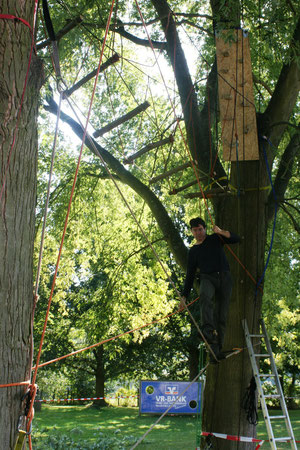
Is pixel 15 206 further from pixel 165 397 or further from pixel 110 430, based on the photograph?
pixel 110 430

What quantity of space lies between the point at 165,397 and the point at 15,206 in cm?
1247

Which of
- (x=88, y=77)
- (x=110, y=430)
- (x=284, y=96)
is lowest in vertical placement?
(x=110, y=430)

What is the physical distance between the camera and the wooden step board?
22.1 ft

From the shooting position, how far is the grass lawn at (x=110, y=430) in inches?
378

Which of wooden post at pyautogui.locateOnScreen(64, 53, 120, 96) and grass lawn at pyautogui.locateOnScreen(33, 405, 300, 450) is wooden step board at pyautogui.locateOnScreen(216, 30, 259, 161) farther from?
grass lawn at pyautogui.locateOnScreen(33, 405, 300, 450)

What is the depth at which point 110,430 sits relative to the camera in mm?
14477

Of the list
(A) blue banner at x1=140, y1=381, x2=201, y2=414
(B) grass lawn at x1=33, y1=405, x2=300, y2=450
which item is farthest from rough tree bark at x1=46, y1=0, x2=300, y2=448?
(A) blue banner at x1=140, y1=381, x2=201, y2=414

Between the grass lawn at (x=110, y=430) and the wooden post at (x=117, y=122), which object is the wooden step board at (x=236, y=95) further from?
the grass lawn at (x=110, y=430)

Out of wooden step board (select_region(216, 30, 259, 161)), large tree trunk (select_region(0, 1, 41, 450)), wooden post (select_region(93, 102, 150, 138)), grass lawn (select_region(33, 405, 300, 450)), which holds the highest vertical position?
wooden step board (select_region(216, 30, 259, 161))

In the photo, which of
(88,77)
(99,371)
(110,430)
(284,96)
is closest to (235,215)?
(284,96)

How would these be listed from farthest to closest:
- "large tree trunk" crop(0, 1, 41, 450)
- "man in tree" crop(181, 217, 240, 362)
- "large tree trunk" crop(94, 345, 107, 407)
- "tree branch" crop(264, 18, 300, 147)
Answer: "large tree trunk" crop(94, 345, 107, 407) < "tree branch" crop(264, 18, 300, 147) < "man in tree" crop(181, 217, 240, 362) < "large tree trunk" crop(0, 1, 41, 450)

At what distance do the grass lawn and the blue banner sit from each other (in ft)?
1.88

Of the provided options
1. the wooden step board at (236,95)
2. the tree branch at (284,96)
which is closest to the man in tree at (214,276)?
the wooden step board at (236,95)

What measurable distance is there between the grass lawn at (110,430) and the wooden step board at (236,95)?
575cm
